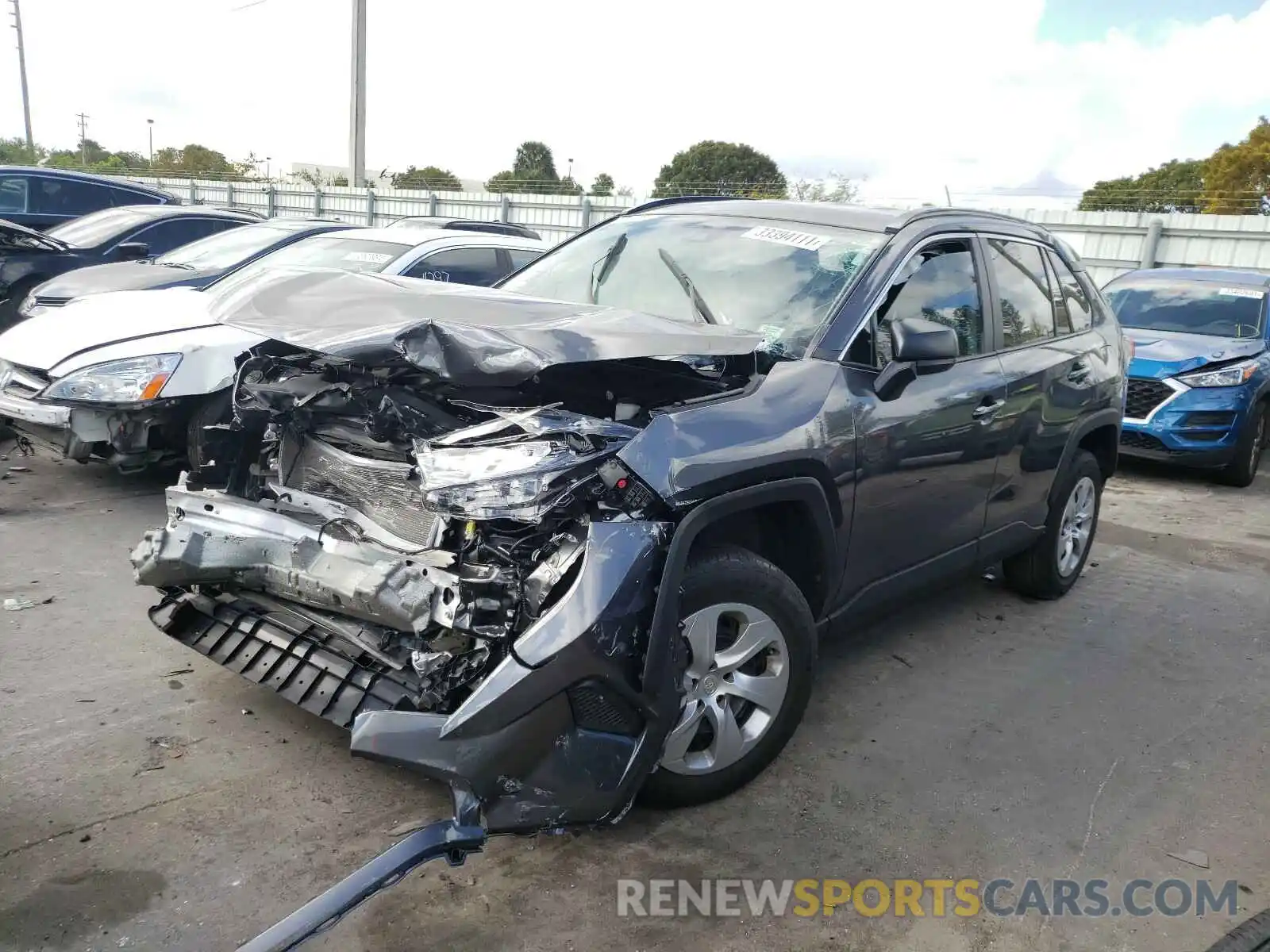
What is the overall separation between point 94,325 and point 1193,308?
9235mm

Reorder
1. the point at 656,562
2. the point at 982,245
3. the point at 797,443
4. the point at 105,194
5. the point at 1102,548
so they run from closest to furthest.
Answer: the point at 656,562
the point at 797,443
the point at 982,245
the point at 1102,548
the point at 105,194

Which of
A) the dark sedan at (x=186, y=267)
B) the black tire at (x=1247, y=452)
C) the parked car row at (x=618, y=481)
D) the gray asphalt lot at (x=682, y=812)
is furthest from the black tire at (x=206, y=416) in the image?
the black tire at (x=1247, y=452)

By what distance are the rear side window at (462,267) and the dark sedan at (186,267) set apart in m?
1.53

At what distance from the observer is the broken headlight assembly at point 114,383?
5211mm

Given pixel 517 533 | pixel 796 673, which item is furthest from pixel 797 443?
pixel 517 533

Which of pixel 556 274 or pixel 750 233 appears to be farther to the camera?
pixel 556 274

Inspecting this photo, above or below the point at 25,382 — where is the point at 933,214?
above

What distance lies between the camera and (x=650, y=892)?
109 inches

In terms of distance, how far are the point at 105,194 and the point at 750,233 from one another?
1105cm

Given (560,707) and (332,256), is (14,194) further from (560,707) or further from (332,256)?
(560,707)

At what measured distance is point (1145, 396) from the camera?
28.0 feet

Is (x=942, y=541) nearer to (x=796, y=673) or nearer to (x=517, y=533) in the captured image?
(x=796, y=673)

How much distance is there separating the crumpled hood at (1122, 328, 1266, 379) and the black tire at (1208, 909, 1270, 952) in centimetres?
629

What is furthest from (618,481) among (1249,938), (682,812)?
(1249,938)
